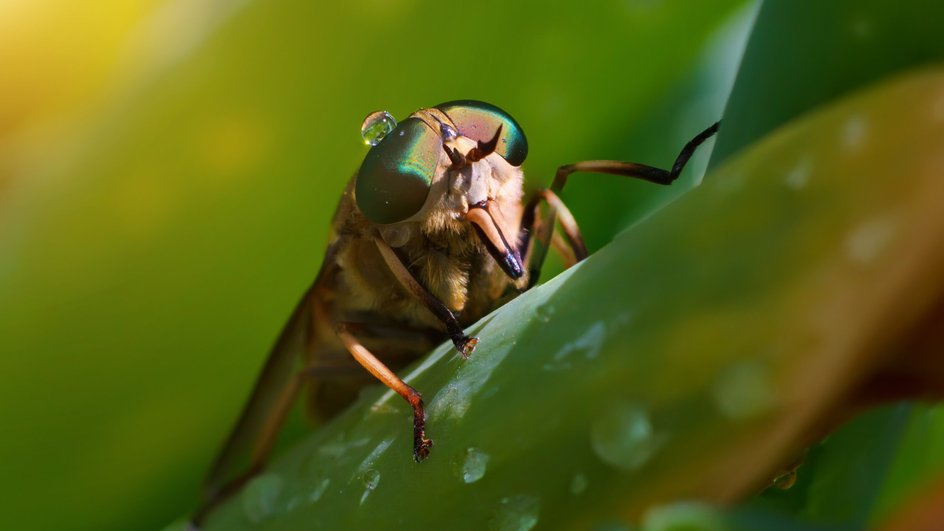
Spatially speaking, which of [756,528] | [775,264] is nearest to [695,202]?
[775,264]

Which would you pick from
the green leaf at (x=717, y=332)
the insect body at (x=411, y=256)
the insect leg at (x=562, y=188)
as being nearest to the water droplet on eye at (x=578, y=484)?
the green leaf at (x=717, y=332)

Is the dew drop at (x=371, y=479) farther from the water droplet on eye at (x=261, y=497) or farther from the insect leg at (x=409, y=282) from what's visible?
the insect leg at (x=409, y=282)

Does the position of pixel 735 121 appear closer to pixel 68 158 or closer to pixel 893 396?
pixel 893 396

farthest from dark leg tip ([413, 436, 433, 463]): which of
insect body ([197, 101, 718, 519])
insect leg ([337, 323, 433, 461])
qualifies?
insect body ([197, 101, 718, 519])

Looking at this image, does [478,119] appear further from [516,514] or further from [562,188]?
[516,514]

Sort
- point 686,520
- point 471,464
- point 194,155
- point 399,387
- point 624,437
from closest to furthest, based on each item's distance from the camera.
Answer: point 686,520 → point 624,437 → point 471,464 → point 399,387 → point 194,155

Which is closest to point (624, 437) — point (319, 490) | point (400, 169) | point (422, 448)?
point (422, 448)

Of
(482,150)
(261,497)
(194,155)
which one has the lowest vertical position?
(261,497)
